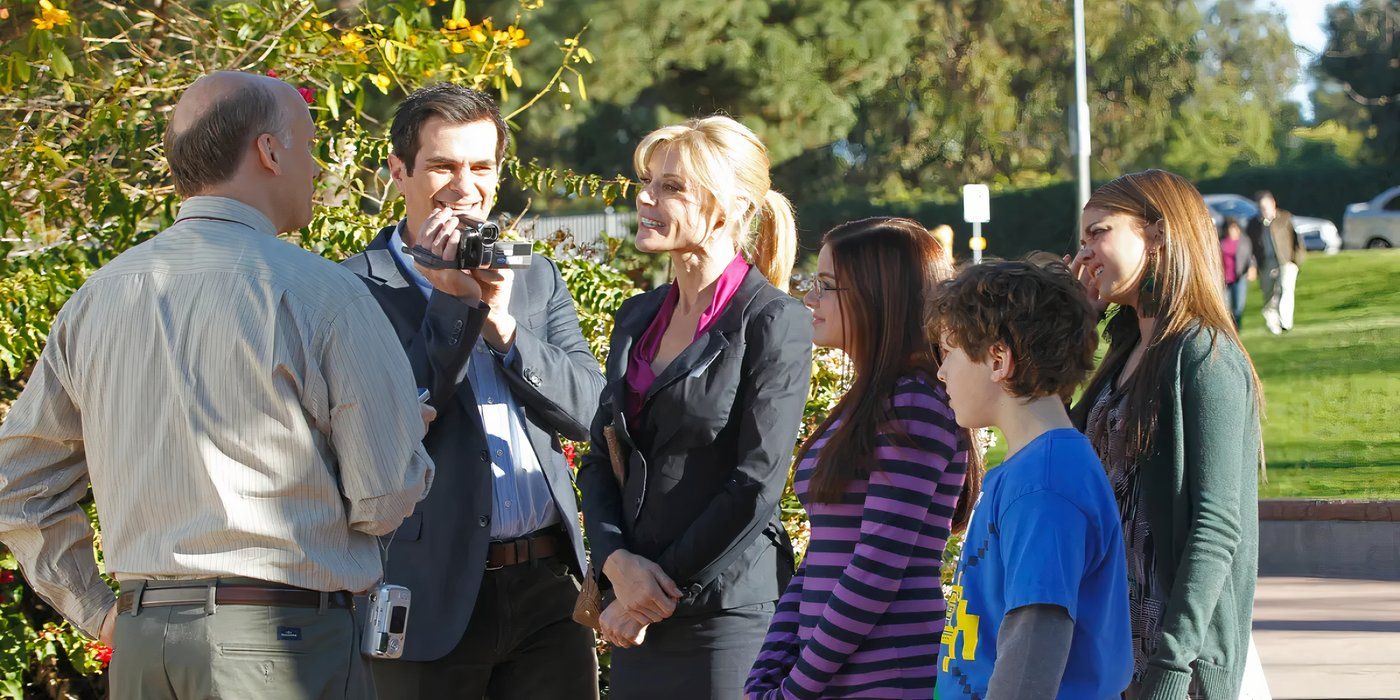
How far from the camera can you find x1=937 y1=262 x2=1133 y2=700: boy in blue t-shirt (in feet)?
7.48

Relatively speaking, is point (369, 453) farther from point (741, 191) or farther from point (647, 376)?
point (741, 191)

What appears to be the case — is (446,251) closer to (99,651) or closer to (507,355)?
(507,355)

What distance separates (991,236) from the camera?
110ft

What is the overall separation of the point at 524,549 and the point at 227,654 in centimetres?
95

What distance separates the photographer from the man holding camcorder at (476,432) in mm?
3170

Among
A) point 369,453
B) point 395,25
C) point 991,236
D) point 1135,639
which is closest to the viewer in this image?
point 369,453

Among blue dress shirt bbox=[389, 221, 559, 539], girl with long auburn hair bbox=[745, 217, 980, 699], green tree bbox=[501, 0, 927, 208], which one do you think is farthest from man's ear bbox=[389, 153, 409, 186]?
green tree bbox=[501, 0, 927, 208]

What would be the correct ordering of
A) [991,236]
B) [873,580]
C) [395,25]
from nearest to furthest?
[873,580], [395,25], [991,236]

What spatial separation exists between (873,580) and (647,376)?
0.81 meters

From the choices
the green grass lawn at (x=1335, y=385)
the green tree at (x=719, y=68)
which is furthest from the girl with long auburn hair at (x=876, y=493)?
the green tree at (x=719, y=68)

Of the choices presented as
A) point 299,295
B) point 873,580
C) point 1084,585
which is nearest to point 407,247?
Answer: point 299,295

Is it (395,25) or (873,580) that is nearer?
(873,580)

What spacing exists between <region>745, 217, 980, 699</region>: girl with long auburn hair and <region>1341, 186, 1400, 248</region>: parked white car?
94.1ft

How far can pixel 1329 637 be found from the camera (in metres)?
7.31
